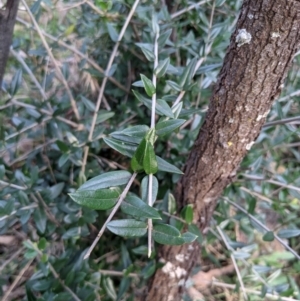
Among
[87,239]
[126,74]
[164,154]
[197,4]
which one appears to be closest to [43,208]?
[87,239]

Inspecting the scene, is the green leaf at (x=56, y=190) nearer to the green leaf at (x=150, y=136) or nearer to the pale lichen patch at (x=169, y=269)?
the pale lichen patch at (x=169, y=269)

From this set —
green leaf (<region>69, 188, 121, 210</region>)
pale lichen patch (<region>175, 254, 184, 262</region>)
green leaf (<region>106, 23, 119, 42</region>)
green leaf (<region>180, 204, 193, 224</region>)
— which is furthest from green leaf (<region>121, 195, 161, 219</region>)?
green leaf (<region>106, 23, 119, 42</region>)

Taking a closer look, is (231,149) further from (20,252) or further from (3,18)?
(20,252)

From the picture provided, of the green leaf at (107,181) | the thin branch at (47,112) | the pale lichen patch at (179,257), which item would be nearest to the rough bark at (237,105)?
the pale lichen patch at (179,257)

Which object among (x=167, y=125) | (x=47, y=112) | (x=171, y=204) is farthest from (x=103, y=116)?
(x=167, y=125)

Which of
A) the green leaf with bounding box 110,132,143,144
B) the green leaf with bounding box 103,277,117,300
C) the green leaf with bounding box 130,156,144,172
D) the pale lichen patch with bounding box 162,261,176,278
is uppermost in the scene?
the green leaf with bounding box 110,132,143,144

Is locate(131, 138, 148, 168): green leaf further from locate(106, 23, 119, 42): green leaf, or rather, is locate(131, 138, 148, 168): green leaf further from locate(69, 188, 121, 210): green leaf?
locate(106, 23, 119, 42): green leaf
